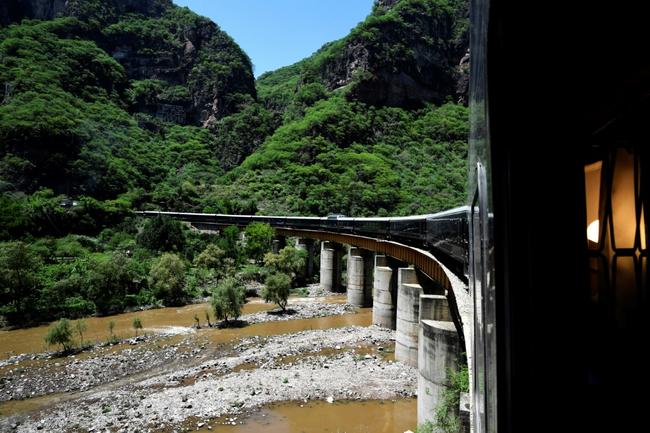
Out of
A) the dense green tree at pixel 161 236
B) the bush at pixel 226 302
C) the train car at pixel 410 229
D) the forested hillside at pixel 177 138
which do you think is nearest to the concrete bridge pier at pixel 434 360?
the train car at pixel 410 229

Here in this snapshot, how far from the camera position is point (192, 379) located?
16891 millimetres

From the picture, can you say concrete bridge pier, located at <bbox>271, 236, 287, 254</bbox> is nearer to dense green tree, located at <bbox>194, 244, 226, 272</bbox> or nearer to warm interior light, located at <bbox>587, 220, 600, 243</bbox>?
dense green tree, located at <bbox>194, 244, 226, 272</bbox>

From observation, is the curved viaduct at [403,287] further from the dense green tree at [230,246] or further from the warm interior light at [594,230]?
the warm interior light at [594,230]

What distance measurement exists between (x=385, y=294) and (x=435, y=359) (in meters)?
13.1

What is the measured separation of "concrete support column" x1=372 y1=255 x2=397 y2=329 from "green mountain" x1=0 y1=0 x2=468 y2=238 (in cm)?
3336

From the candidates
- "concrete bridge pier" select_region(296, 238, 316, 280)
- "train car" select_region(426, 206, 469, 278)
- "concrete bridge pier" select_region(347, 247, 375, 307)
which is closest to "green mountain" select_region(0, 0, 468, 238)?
"concrete bridge pier" select_region(296, 238, 316, 280)

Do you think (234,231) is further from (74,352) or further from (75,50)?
(75,50)

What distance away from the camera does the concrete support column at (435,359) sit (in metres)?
10.5

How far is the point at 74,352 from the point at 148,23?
11684cm

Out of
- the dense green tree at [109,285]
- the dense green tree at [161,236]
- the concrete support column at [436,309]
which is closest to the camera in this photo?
the concrete support column at [436,309]

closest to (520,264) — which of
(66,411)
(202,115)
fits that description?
(66,411)

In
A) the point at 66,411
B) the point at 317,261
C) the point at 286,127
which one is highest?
the point at 286,127

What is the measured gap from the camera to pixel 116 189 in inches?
2403

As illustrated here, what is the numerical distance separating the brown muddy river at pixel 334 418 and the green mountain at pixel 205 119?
34.8 m
